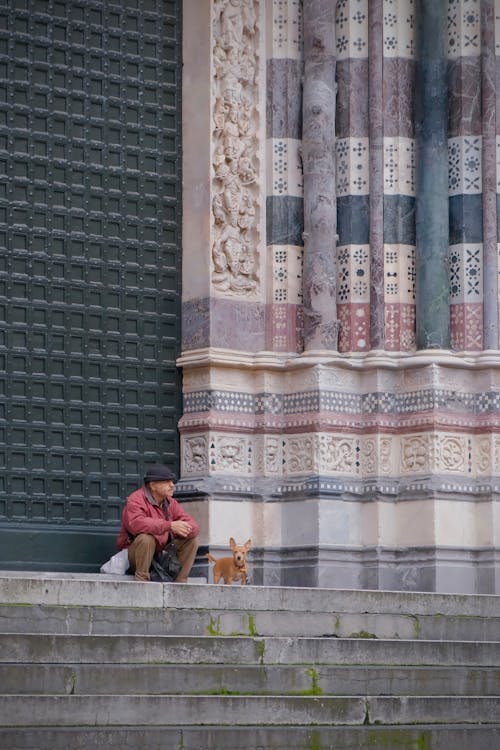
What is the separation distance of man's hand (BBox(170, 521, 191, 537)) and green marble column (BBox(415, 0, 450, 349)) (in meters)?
3.51

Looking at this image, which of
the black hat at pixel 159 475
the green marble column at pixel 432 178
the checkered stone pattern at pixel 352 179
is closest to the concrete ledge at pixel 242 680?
the black hat at pixel 159 475

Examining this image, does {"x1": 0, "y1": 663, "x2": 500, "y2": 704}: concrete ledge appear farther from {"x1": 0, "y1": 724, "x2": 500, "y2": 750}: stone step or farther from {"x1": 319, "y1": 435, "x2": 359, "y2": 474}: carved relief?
{"x1": 319, "y1": 435, "x2": 359, "y2": 474}: carved relief

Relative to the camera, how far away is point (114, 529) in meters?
16.6

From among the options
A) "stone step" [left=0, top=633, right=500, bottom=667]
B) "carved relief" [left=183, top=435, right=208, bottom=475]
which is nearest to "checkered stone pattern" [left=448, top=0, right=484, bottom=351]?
"carved relief" [left=183, top=435, right=208, bottom=475]

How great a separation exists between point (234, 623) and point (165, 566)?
159 centimetres

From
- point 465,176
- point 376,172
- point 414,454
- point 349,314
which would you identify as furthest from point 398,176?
point 414,454

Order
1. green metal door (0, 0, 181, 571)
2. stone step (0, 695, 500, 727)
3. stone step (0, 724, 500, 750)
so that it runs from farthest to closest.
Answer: green metal door (0, 0, 181, 571) < stone step (0, 695, 500, 727) < stone step (0, 724, 500, 750)

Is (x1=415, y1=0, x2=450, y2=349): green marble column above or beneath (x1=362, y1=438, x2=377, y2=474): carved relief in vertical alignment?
above

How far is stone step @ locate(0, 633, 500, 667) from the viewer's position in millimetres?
11711

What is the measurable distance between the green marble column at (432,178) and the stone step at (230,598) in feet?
10.8

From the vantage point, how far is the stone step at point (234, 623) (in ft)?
40.2

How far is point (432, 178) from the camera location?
1705 centimetres

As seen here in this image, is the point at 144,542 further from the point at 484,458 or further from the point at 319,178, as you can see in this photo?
the point at 319,178

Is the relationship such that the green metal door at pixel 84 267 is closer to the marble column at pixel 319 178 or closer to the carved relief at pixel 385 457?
the marble column at pixel 319 178
